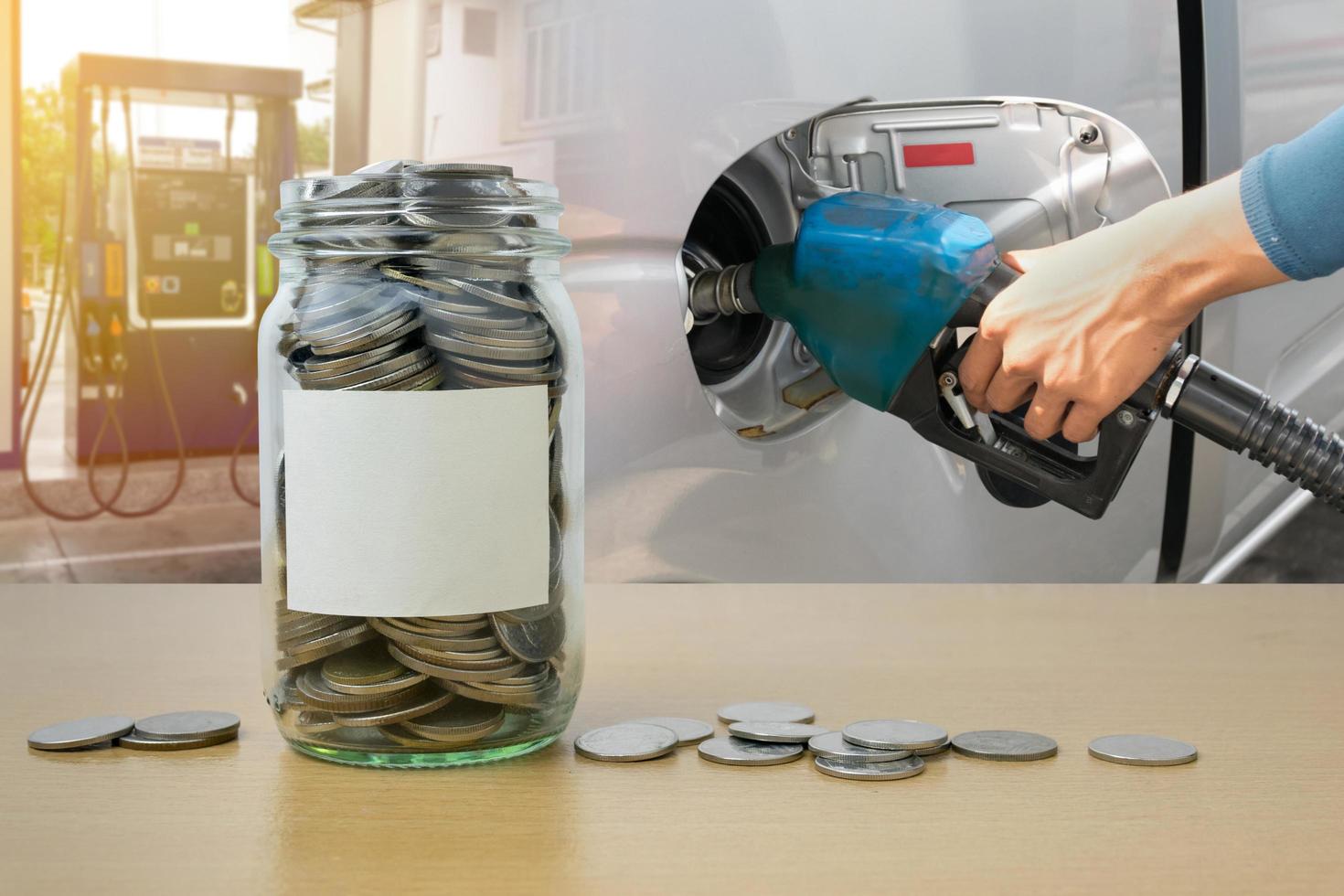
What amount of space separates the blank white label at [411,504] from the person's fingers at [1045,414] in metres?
0.42

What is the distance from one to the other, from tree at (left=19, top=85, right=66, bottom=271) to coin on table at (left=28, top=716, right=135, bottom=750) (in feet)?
20.3

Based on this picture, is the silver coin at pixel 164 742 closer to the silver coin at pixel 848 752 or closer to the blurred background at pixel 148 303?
the silver coin at pixel 848 752

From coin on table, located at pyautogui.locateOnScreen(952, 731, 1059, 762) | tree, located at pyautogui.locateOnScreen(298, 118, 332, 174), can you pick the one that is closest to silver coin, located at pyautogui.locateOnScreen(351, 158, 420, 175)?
coin on table, located at pyautogui.locateOnScreen(952, 731, 1059, 762)

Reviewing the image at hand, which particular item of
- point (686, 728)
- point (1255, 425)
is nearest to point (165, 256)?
point (1255, 425)

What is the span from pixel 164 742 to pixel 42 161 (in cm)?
788

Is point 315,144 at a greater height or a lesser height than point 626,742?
greater

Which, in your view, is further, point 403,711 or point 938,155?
point 938,155

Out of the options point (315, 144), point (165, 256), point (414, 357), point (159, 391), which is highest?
point (315, 144)

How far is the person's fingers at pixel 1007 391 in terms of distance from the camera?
0.72 metres

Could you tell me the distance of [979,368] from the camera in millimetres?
733

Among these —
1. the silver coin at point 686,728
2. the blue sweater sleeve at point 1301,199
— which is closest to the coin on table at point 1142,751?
the silver coin at point 686,728

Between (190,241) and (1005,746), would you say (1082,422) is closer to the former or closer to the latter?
(1005,746)

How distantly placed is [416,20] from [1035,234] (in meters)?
0.56

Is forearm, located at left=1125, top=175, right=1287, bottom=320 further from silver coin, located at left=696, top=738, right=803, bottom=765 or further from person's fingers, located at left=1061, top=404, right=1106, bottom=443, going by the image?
silver coin, located at left=696, top=738, right=803, bottom=765
